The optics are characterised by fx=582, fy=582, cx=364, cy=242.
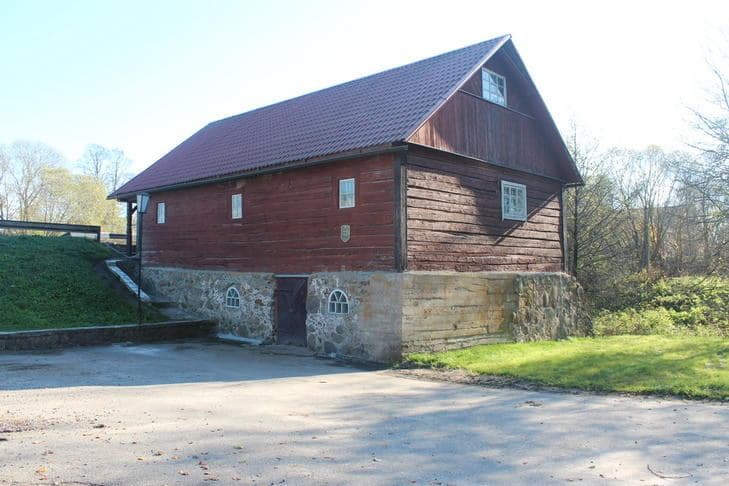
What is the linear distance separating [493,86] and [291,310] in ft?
27.1

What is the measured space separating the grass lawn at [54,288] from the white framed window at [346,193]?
792 centimetres

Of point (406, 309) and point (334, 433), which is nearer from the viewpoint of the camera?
point (334, 433)

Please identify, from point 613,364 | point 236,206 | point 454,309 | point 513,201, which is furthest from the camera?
point 236,206

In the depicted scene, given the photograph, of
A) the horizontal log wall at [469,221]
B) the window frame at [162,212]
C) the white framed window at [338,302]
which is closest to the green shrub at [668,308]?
the horizontal log wall at [469,221]

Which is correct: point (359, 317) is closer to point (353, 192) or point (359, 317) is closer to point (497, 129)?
point (353, 192)

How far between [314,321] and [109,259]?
11213 millimetres

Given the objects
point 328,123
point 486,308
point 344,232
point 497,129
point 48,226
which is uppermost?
point 328,123

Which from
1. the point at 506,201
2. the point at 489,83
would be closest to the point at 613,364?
the point at 506,201

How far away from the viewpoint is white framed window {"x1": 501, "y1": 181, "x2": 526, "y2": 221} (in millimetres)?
16128

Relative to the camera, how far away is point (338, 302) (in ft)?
46.0

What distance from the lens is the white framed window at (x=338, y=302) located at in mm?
13812

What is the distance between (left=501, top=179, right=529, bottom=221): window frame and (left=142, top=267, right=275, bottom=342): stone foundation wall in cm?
668

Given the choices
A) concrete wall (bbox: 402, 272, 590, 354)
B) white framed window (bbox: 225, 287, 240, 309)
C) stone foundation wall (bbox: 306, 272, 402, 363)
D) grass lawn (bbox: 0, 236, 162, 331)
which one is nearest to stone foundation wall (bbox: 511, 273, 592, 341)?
concrete wall (bbox: 402, 272, 590, 354)

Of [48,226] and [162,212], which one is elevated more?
[162,212]
